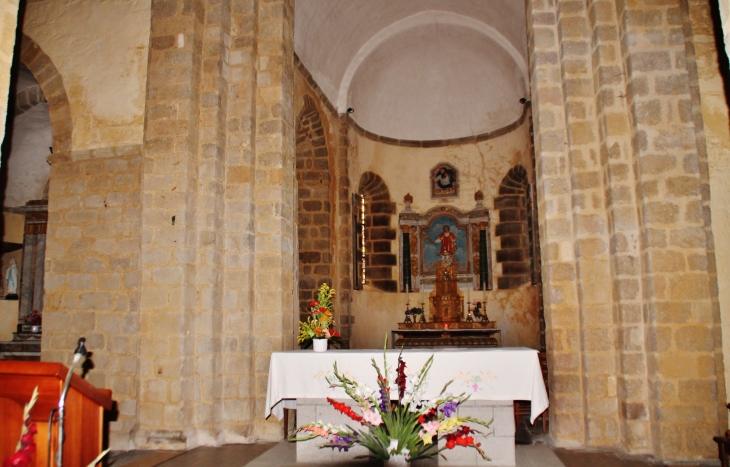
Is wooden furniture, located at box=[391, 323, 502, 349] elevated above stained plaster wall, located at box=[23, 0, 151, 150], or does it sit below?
below

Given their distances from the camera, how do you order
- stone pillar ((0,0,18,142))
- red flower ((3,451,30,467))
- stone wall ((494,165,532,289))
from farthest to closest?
stone wall ((494,165,532,289)), stone pillar ((0,0,18,142)), red flower ((3,451,30,467))

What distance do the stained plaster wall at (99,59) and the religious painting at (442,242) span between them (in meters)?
6.90

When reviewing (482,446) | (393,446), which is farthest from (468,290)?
(393,446)

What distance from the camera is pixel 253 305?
6062 mm

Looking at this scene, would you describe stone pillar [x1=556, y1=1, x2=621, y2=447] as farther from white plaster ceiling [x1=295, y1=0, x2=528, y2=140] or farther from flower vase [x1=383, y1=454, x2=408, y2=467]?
white plaster ceiling [x1=295, y1=0, x2=528, y2=140]

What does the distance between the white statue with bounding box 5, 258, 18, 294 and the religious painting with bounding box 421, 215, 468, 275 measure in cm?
→ 776

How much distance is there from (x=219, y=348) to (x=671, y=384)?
431 centimetres

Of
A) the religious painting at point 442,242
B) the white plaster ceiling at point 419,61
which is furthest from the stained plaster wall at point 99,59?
the religious painting at point 442,242

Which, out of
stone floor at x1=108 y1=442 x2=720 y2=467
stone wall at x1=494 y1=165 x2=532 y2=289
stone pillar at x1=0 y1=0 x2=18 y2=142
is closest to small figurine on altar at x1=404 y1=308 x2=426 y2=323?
stone wall at x1=494 y1=165 x2=532 y2=289

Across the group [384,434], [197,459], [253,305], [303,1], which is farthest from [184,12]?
[384,434]

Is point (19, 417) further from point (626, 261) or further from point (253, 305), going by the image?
point (626, 261)

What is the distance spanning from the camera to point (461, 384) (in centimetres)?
483

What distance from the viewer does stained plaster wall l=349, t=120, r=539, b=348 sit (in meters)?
10.7

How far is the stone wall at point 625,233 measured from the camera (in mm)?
4961
